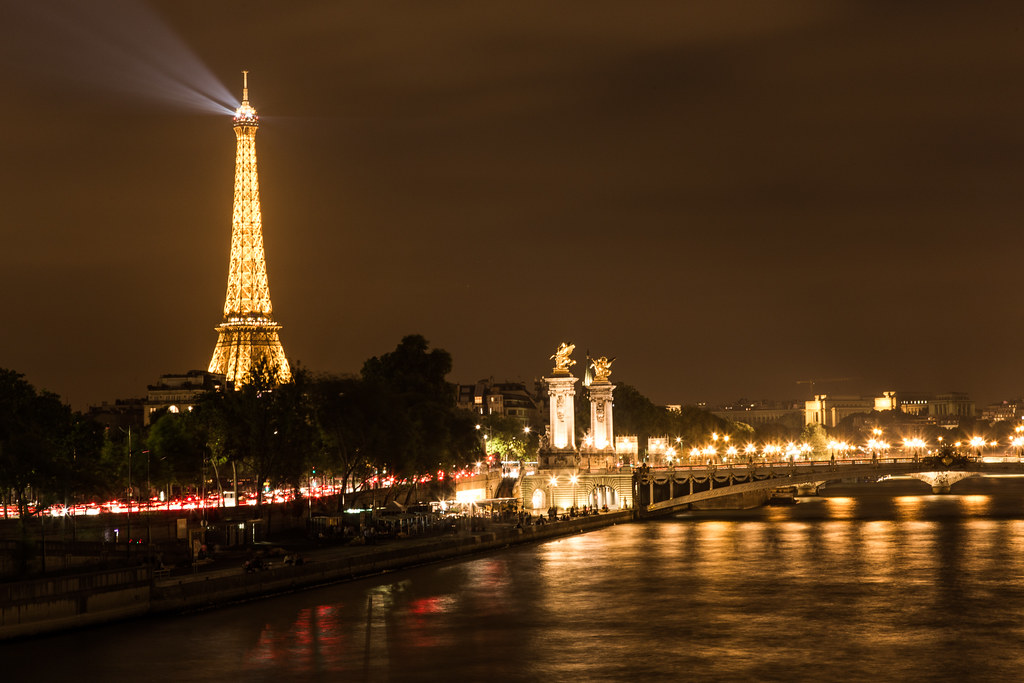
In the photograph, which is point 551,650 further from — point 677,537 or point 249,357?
point 249,357

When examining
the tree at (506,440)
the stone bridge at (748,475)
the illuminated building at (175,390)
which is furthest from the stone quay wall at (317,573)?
the illuminated building at (175,390)

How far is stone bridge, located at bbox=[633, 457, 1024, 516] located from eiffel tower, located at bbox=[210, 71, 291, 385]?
117 feet

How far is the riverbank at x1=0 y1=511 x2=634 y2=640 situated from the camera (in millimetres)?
36531

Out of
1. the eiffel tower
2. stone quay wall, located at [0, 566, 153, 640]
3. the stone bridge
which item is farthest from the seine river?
the eiffel tower

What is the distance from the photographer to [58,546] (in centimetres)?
4906

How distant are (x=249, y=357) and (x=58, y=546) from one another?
6633cm

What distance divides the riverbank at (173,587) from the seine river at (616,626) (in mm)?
643

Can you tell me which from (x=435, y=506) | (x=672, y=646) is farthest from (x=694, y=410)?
(x=672, y=646)

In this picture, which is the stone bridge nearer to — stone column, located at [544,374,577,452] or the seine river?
stone column, located at [544,374,577,452]

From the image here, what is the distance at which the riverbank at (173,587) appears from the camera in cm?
3653

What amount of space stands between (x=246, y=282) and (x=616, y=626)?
82967 mm

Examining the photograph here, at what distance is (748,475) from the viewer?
9344 centimetres

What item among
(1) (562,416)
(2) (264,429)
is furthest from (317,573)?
(1) (562,416)

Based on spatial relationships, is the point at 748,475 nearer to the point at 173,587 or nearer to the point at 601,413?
the point at 601,413
